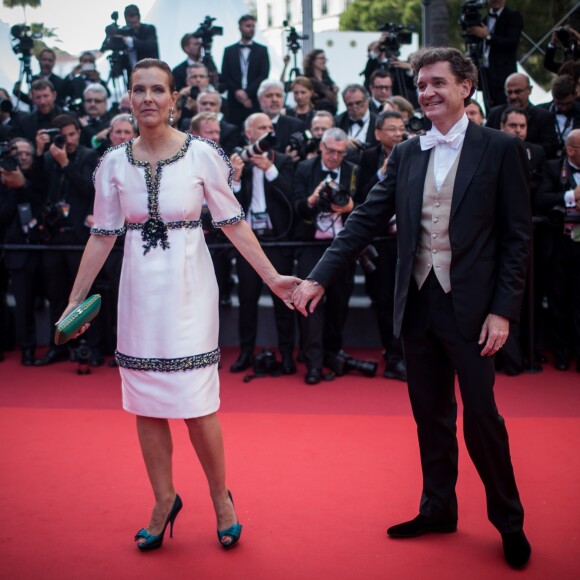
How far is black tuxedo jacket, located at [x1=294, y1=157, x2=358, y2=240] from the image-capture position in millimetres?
6426

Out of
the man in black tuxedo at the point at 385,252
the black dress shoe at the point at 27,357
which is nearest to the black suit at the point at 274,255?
the man in black tuxedo at the point at 385,252

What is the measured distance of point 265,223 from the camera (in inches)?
265

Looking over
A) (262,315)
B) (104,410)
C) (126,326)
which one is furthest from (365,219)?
(262,315)

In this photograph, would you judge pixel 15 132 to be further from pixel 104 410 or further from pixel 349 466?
pixel 349 466

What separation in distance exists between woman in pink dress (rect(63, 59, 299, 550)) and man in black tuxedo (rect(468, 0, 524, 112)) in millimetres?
5724

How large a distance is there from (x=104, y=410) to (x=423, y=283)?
9.80 feet

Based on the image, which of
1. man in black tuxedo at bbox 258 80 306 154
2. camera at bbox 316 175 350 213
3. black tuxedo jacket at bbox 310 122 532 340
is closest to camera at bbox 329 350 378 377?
camera at bbox 316 175 350 213

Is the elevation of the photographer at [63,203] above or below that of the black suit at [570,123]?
below

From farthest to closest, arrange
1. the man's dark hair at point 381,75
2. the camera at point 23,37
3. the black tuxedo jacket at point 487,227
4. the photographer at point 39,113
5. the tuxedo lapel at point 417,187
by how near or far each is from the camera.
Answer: the camera at point 23,37 < the photographer at point 39,113 < the man's dark hair at point 381,75 < the tuxedo lapel at point 417,187 < the black tuxedo jacket at point 487,227

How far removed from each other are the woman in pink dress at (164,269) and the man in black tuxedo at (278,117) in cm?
427

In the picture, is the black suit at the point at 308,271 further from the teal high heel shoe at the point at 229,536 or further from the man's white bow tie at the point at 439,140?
the man's white bow tie at the point at 439,140

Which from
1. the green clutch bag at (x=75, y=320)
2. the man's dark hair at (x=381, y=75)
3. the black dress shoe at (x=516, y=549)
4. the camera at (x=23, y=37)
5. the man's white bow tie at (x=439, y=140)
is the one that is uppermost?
the camera at (x=23, y=37)

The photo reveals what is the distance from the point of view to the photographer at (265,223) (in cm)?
665

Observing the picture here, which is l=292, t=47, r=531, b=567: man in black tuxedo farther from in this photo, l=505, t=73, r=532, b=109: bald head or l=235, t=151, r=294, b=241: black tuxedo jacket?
l=505, t=73, r=532, b=109: bald head
